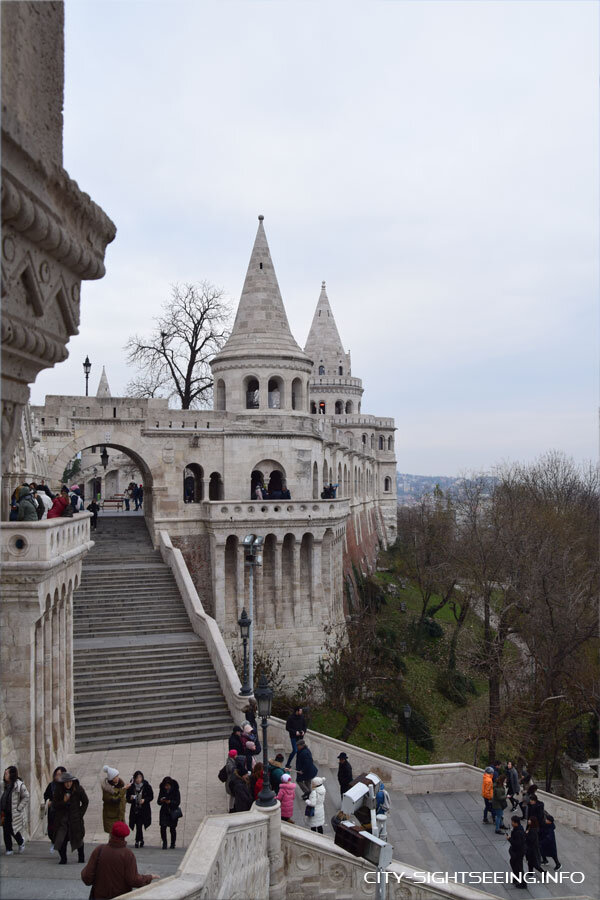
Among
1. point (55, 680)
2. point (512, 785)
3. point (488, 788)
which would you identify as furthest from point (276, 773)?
point (512, 785)

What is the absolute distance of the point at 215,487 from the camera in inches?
1067

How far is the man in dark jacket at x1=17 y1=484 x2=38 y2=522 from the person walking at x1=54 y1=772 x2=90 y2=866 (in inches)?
169

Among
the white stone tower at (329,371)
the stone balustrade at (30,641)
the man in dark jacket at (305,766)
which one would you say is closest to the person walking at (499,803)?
the man in dark jacket at (305,766)

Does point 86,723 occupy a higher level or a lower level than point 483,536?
lower

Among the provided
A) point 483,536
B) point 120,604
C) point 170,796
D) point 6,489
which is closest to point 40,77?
point 170,796

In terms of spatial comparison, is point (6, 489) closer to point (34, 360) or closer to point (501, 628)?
point (34, 360)

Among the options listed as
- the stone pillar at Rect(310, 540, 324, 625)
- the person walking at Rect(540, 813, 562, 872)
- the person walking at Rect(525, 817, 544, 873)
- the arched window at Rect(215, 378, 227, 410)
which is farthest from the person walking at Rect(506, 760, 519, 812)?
the arched window at Rect(215, 378, 227, 410)

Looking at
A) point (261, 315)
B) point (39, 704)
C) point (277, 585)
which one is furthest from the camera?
point (261, 315)

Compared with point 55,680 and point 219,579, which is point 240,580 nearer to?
point 219,579

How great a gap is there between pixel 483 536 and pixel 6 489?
23.0 m

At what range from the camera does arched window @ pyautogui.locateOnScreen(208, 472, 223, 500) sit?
26.5 meters

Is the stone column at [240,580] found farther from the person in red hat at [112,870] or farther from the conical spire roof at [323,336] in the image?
the conical spire roof at [323,336]

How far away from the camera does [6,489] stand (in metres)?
14.2

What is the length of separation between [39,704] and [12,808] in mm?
2532
